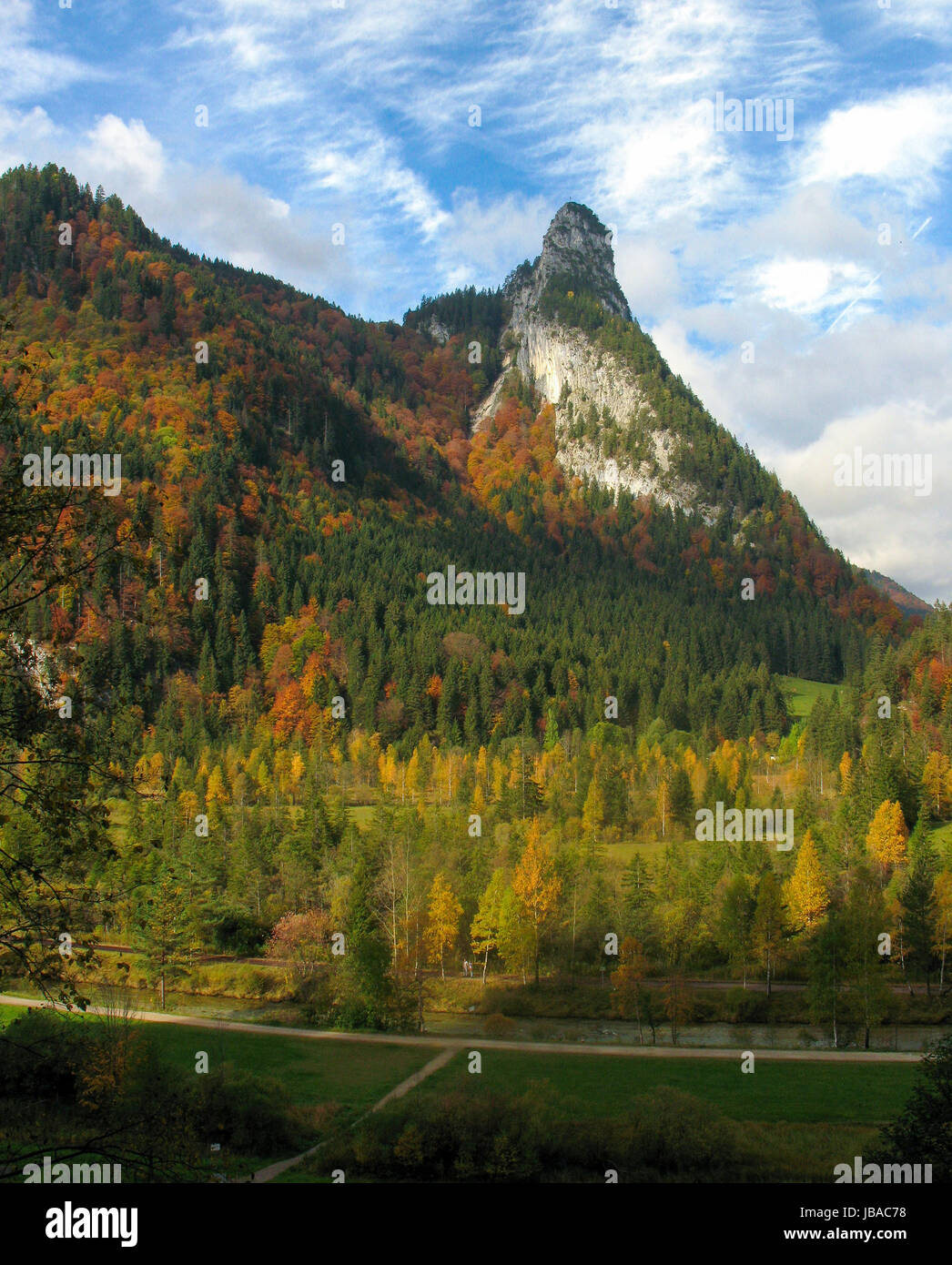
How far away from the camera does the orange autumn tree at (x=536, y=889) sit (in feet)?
177

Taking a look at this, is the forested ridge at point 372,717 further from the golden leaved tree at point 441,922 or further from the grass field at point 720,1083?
the grass field at point 720,1083

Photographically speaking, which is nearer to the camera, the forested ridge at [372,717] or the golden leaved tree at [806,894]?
the forested ridge at [372,717]

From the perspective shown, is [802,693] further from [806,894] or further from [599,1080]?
[599,1080]

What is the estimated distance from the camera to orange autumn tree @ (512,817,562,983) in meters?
54.0

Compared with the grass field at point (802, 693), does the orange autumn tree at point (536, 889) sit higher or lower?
lower

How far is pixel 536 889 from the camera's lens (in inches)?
2158

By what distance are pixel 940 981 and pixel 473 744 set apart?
65702 millimetres

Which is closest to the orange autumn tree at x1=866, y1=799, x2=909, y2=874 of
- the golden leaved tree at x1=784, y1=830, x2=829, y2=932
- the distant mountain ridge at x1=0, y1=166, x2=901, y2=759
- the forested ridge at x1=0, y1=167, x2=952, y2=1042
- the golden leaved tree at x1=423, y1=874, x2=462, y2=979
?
the forested ridge at x1=0, y1=167, x2=952, y2=1042

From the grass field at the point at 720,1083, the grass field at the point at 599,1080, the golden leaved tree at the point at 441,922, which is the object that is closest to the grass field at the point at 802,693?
the golden leaved tree at the point at 441,922

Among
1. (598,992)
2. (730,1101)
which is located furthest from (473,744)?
(730,1101)

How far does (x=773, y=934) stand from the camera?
52.2 m

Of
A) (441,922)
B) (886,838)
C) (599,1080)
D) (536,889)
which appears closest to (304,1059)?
(599,1080)

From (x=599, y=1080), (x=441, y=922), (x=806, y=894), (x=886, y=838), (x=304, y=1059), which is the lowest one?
(x=304, y=1059)
